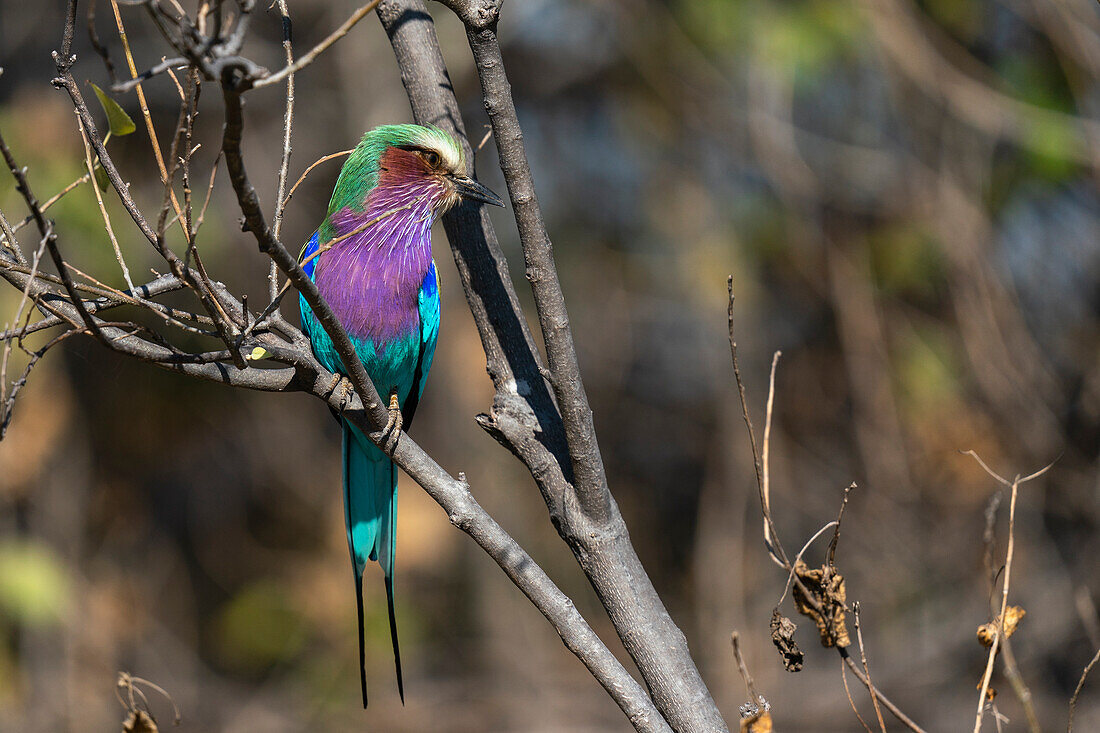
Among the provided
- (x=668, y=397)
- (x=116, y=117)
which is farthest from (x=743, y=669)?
(x=668, y=397)

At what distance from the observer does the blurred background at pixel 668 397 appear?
460 centimetres

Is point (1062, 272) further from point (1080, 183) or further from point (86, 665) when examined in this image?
point (86, 665)

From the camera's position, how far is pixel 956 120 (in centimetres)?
474

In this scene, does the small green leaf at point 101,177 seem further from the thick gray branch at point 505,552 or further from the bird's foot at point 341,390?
the bird's foot at point 341,390

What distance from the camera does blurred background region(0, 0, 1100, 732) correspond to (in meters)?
4.60

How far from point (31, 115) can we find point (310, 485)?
8.64ft

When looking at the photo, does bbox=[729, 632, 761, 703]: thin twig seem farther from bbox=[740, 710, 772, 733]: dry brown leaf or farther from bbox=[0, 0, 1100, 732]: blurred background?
bbox=[0, 0, 1100, 732]: blurred background

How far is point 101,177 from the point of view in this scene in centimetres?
154

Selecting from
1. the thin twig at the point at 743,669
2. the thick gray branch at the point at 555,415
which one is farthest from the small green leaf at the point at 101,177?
the thin twig at the point at 743,669

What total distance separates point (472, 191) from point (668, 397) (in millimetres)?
4154

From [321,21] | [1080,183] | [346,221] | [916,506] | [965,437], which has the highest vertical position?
[321,21]

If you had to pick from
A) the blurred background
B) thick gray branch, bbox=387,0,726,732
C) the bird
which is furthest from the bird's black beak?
the blurred background

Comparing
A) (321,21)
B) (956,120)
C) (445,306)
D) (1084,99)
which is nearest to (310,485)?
(445,306)

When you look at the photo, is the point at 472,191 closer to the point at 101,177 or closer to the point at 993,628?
the point at 101,177
